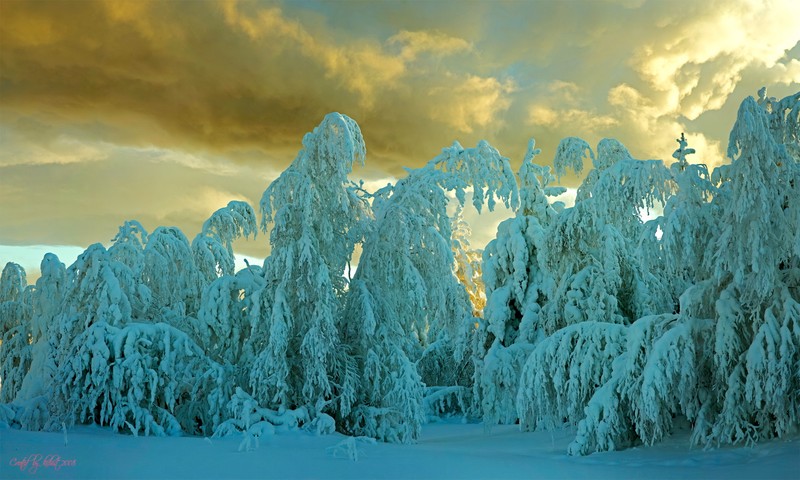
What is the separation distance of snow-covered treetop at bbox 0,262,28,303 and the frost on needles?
244 inches

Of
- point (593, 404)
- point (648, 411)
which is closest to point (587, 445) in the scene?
point (593, 404)

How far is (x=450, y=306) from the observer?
12500 millimetres

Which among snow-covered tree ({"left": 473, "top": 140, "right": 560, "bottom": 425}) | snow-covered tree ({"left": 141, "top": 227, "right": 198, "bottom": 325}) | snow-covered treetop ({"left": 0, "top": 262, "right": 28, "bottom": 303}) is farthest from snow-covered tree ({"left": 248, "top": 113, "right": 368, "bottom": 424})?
snow-covered treetop ({"left": 0, "top": 262, "right": 28, "bottom": 303})

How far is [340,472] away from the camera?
6363mm

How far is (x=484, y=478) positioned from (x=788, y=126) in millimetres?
6431

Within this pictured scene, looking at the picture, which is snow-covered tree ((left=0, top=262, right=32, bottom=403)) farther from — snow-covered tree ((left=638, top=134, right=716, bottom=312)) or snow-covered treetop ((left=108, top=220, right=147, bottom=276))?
snow-covered tree ((left=638, top=134, right=716, bottom=312))

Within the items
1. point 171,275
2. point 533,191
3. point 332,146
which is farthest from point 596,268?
point 171,275

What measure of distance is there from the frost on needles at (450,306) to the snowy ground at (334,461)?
40cm

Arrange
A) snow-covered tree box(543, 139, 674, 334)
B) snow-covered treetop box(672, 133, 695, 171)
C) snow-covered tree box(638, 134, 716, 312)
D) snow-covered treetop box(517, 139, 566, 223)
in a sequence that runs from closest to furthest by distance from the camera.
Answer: snow-covered tree box(638, 134, 716, 312) → snow-covered treetop box(672, 133, 695, 171) → snow-covered tree box(543, 139, 674, 334) → snow-covered treetop box(517, 139, 566, 223)

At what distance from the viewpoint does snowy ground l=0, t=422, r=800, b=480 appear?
6242 mm

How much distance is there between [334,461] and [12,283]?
54.8 feet

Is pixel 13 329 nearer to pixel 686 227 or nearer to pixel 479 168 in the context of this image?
pixel 479 168

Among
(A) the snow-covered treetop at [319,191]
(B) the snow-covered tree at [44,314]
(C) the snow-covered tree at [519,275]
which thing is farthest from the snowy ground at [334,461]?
(C) the snow-covered tree at [519,275]

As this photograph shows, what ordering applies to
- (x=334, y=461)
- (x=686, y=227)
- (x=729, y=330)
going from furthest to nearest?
(x=686, y=227) → (x=729, y=330) → (x=334, y=461)
